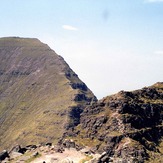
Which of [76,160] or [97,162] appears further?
[76,160]

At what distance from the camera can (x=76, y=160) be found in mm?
189375

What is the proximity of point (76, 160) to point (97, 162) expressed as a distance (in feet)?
63.7

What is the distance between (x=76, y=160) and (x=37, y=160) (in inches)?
777

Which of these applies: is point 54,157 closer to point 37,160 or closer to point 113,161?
point 37,160

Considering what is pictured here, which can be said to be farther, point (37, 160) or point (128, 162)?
point (37, 160)

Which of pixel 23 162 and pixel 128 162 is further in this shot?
pixel 23 162

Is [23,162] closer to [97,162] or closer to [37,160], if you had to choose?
[37,160]

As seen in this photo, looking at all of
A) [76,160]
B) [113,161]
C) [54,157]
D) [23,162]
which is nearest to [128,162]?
[113,161]

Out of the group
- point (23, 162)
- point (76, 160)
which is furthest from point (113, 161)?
point (23, 162)

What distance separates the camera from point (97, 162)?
172 meters

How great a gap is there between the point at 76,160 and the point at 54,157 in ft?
42.1

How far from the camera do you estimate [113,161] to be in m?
176

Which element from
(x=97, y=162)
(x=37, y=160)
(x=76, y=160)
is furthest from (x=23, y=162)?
(x=97, y=162)

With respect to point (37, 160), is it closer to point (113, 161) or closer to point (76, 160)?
point (76, 160)
